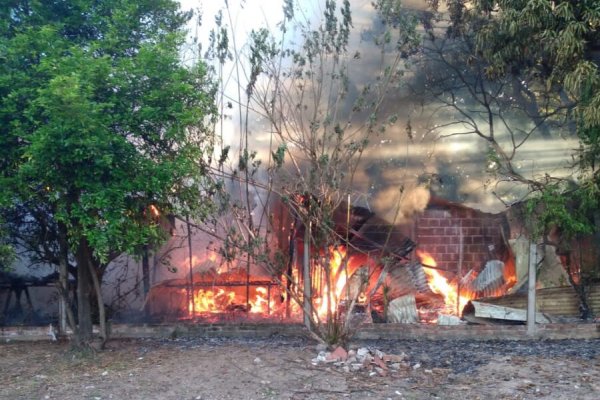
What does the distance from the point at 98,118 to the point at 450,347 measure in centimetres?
513

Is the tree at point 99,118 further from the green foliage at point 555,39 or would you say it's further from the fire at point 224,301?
the green foliage at point 555,39

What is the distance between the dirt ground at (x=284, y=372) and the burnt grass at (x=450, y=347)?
0.5 inches

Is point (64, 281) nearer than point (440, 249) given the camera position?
Yes

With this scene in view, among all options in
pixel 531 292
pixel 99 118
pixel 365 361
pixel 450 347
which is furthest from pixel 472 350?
pixel 99 118

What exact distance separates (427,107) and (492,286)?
3386mm

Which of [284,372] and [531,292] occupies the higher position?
[531,292]

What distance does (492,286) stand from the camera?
9.76 metres

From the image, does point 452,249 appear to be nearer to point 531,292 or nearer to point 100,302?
point 531,292

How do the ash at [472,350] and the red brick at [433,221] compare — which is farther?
the red brick at [433,221]

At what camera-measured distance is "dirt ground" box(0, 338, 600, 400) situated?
616 centimetres

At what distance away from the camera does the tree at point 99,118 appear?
5777mm

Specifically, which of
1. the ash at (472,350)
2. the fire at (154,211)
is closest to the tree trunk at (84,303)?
the fire at (154,211)

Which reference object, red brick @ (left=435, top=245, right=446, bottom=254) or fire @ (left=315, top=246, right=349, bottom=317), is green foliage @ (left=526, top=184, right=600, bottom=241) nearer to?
red brick @ (left=435, top=245, right=446, bottom=254)

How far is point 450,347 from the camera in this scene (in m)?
7.91
